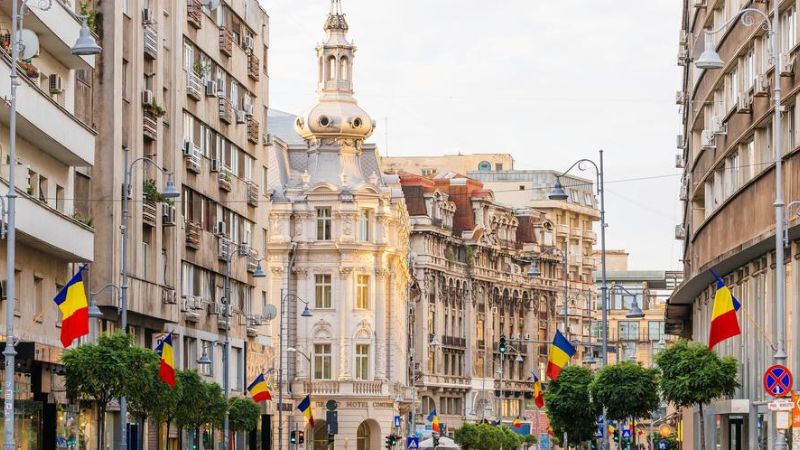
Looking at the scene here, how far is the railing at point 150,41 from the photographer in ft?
202

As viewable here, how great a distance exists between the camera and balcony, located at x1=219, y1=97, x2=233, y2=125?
73125mm

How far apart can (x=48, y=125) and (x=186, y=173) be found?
21.4m

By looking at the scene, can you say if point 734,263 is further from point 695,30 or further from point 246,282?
point 246,282

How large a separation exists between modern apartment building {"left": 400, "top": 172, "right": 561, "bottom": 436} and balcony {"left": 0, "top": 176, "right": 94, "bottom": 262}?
8722cm

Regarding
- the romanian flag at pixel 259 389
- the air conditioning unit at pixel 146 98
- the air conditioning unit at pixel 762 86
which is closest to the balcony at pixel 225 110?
the romanian flag at pixel 259 389

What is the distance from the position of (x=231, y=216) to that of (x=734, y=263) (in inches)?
1137

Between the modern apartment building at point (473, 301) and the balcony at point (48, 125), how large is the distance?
3440 inches

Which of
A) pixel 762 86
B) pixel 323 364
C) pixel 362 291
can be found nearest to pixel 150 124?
pixel 762 86

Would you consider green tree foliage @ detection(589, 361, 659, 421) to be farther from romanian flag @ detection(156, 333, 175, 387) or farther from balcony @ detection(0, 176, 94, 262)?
balcony @ detection(0, 176, 94, 262)

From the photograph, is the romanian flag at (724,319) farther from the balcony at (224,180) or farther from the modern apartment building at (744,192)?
the balcony at (224,180)

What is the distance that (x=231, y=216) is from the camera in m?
75.8

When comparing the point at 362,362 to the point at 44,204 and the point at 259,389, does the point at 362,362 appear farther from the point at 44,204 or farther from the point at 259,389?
the point at 44,204

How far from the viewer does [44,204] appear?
4591 centimetres

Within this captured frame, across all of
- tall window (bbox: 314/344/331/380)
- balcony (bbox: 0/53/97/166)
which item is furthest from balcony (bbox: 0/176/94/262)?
tall window (bbox: 314/344/331/380)
